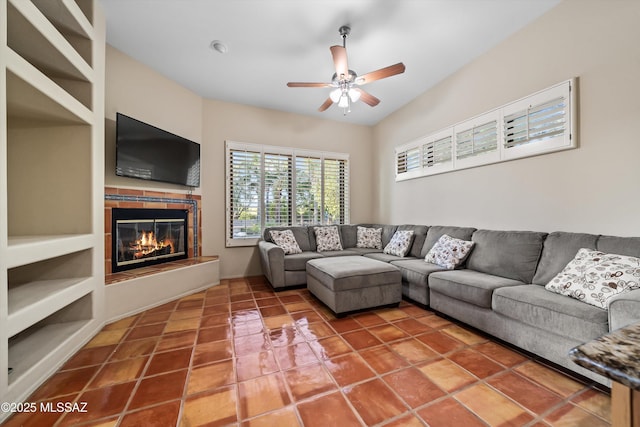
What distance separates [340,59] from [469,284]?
7.67ft

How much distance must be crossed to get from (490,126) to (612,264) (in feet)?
5.96

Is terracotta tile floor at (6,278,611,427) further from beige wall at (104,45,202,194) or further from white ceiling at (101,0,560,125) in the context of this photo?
white ceiling at (101,0,560,125)

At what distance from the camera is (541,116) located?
2371 millimetres

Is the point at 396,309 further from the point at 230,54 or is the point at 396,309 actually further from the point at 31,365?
the point at 230,54

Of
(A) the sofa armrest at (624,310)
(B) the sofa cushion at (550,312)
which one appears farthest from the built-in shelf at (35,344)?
(A) the sofa armrest at (624,310)

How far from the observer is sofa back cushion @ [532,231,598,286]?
195 cm

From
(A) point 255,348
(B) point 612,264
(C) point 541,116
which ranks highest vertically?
(C) point 541,116

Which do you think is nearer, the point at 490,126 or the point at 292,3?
the point at 292,3

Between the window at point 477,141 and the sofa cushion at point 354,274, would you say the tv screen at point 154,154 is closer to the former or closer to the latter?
the sofa cushion at point 354,274

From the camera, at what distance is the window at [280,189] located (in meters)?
4.05

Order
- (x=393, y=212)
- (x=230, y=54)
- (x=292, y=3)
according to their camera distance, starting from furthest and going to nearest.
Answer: (x=393, y=212), (x=230, y=54), (x=292, y=3)

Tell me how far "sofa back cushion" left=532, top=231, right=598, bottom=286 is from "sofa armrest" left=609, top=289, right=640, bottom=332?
626mm

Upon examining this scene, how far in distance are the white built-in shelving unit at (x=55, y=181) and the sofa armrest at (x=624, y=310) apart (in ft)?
10.9

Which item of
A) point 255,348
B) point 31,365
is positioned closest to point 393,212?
point 255,348
